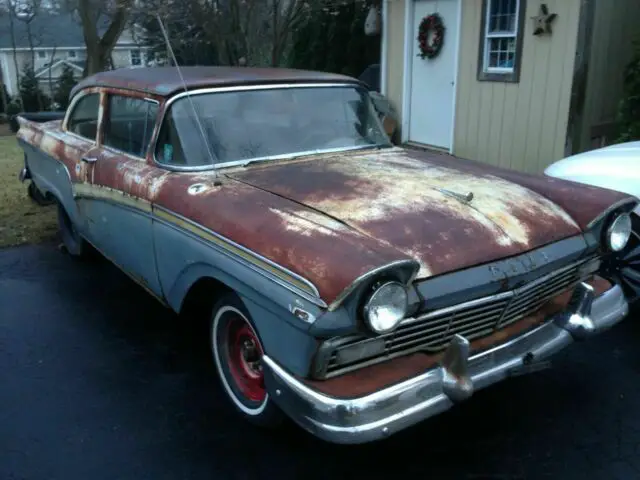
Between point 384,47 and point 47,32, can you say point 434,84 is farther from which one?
point 47,32

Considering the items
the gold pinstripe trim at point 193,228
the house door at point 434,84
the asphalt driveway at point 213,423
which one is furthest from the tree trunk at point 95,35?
the asphalt driveway at point 213,423

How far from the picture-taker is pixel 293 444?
2928 mm

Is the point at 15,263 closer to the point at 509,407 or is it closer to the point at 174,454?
the point at 174,454

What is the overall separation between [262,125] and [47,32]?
38.2 metres

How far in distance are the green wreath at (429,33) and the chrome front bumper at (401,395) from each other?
665cm

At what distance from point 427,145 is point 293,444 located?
23.0ft

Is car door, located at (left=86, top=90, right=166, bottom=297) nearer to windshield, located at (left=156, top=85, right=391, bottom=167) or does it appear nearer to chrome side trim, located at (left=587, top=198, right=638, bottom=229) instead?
windshield, located at (left=156, top=85, right=391, bottom=167)

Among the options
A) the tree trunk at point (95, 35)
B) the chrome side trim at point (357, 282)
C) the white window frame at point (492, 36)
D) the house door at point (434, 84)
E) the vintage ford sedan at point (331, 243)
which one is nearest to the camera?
the chrome side trim at point (357, 282)

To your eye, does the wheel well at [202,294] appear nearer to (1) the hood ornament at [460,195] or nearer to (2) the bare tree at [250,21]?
(1) the hood ornament at [460,195]

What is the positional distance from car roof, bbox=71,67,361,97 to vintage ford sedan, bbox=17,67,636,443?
16mm

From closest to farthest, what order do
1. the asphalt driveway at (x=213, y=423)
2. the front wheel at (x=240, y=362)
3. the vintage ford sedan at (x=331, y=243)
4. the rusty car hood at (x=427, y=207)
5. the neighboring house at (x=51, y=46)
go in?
1. the vintage ford sedan at (x=331, y=243)
2. the rusty car hood at (x=427, y=207)
3. the asphalt driveway at (x=213, y=423)
4. the front wheel at (x=240, y=362)
5. the neighboring house at (x=51, y=46)

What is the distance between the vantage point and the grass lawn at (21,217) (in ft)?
19.9

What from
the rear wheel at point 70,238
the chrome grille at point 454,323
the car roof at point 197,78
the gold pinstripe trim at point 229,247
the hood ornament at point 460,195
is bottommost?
the rear wheel at point 70,238

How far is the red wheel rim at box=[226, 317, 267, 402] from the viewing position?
9.72ft
